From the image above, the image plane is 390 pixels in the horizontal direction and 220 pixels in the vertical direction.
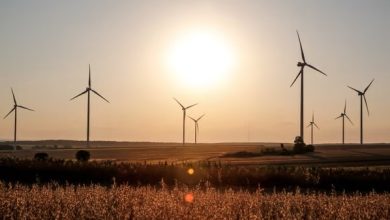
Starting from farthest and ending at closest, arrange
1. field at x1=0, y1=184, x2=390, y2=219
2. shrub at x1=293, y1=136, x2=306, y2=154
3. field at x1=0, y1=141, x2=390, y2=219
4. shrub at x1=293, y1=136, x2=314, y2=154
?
1. shrub at x1=293, y1=136, x2=314, y2=154
2. shrub at x1=293, y1=136, x2=306, y2=154
3. field at x1=0, y1=141, x2=390, y2=219
4. field at x1=0, y1=184, x2=390, y2=219

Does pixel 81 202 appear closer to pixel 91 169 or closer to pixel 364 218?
pixel 364 218

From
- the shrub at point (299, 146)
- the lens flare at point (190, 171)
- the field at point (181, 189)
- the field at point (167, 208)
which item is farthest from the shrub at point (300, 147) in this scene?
the field at point (167, 208)

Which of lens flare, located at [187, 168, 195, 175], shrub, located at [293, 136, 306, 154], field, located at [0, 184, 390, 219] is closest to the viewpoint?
field, located at [0, 184, 390, 219]

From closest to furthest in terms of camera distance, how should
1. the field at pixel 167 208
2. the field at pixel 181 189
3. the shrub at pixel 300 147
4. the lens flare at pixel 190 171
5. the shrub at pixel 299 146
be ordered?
the field at pixel 167 208 < the field at pixel 181 189 < the lens flare at pixel 190 171 < the shrub at pixel 299 146 < the shrub at pixel 300 147

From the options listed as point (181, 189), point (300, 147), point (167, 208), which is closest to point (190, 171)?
point (181, 189)

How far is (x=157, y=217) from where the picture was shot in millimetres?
15164

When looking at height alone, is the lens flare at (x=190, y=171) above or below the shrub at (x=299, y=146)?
below

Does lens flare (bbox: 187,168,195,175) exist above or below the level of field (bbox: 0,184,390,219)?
below

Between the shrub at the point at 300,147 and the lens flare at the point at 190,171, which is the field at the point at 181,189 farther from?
the shrub at the point at 300,147

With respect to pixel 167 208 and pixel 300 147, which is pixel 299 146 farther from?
pixel 167 208

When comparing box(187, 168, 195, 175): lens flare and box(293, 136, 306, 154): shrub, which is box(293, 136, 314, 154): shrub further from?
box(187, 168, 195, 175): lens flare

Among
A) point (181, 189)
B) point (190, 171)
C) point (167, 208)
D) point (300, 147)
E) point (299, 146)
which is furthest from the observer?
point (299, 146)

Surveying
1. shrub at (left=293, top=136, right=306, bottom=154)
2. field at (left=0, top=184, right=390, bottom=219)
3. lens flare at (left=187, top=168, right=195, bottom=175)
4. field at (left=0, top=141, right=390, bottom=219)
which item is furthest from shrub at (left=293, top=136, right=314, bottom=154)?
field at (left=0, top=184, right=390, bottom=219)

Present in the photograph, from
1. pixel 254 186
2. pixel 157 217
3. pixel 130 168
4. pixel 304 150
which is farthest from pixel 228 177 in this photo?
pixel 304 150
